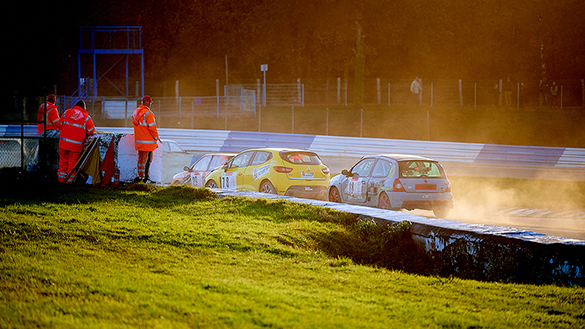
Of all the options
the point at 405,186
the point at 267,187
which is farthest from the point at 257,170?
the point at 405,186

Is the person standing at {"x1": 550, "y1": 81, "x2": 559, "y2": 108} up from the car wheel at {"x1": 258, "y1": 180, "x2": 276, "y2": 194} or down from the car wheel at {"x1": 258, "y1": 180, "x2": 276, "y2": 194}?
up

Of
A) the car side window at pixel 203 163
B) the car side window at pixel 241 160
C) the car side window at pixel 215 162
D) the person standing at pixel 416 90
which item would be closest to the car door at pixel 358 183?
the car side window at pixel 241 160

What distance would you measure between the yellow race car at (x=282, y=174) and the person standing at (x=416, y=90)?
20.6 metres

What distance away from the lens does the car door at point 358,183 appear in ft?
44.4

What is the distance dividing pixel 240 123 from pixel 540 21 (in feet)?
73.3

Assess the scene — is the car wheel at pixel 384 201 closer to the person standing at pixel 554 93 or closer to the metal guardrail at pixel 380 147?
the metal guardrail at pixel 380 147

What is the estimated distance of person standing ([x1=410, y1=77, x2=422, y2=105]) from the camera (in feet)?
110

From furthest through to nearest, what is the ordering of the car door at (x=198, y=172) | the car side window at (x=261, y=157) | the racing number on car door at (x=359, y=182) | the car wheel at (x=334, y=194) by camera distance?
1. the car door at (x=198, y=172)
2. the car wheel at (x=334, y=194)
3. the car side window at (x=261, y=157)
4. the racing number on car door at (x=359, y=182)

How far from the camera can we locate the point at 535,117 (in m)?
33.7

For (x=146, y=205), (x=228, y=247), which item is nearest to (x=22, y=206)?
(x=146, y=205)

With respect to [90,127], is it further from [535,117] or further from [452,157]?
[535,117]

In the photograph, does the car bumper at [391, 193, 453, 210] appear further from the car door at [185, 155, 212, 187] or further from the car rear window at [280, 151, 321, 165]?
the car door at [185, 155, 212, 187]

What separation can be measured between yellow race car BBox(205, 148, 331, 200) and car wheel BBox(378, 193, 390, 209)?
1.75 m

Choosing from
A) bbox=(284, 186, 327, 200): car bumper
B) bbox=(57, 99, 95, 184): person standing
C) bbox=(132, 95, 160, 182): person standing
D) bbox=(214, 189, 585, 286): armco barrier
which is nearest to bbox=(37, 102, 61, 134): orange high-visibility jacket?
bbox=(57, 99, 95, 184): person standing
